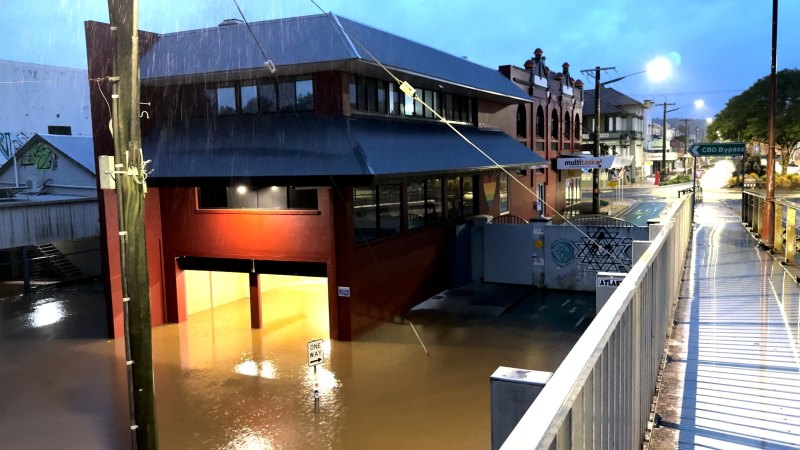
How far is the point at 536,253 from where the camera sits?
2341 centimetres

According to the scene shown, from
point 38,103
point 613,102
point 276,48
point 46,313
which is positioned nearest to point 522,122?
point 276,48

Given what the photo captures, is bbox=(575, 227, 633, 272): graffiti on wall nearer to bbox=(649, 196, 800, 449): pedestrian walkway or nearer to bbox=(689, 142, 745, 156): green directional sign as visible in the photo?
bbox=(689, 142, 745, 156): green directional sign

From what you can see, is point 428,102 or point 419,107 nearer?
point 419,107

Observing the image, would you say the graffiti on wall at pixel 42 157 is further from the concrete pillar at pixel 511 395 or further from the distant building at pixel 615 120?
the distant building at pixel 615 120

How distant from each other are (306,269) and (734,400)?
45.3 feet

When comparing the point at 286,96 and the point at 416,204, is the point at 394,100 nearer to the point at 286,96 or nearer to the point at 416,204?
the point at 416,204

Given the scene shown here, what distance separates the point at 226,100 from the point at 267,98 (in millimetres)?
1393

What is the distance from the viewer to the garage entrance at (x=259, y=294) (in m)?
18.5

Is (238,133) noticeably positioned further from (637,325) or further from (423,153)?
(637,325)

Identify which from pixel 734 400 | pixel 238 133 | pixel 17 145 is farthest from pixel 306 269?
pixel 17 145

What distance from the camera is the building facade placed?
16766mm

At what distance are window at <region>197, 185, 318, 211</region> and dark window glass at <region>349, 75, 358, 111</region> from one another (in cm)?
284

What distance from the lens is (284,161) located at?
1645 cm

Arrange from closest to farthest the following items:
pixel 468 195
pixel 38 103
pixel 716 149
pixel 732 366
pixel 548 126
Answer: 1. pixel 732 366
2. pixel 716 149
3. pixel 468 195
4. pixel 38 103
5. pixel 548 126
